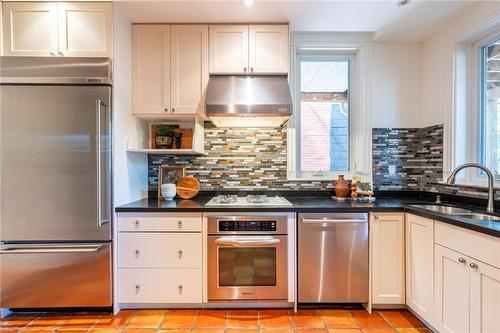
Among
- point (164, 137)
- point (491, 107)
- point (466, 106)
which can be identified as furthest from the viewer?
point (164, 137)

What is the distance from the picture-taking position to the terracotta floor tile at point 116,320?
79.4 inches

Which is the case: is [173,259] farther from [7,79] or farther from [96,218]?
[7,79]

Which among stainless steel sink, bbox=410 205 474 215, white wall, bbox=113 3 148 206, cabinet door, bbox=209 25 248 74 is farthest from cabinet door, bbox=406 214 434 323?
white wall, bbox=113 3 148 206

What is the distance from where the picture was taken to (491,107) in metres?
2.20

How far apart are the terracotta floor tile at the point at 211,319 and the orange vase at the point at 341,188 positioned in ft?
4.88

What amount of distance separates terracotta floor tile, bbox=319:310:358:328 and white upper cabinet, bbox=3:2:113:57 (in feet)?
8.87

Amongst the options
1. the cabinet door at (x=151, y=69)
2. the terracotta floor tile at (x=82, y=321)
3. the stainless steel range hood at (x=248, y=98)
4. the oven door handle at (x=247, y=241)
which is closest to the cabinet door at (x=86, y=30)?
the cabinet door at (x=151, y=69)

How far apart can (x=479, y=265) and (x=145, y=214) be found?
2.20 m

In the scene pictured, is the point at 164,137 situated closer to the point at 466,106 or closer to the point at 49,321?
the point at 49,321

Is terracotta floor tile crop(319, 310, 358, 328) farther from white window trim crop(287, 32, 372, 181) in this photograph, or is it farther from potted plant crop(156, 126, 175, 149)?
potted plant crop(156, 126, 175, 149)

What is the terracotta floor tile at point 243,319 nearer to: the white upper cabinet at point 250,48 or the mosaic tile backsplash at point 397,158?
the mosaic tile backsplash at point 397,158

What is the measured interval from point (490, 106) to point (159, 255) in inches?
117

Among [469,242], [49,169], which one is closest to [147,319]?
[49,169]

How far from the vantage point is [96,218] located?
6.78ft
